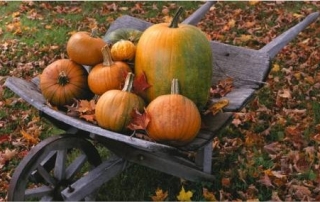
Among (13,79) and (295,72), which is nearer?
(13,79)

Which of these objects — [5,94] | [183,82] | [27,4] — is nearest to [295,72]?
[183,82]

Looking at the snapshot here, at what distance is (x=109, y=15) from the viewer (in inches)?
285

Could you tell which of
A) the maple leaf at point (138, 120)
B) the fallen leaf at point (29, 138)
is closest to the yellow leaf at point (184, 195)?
the maple leaf at point (138, 120)

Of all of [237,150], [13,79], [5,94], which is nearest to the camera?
[13,79]

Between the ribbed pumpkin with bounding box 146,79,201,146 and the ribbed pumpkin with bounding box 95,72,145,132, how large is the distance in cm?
11

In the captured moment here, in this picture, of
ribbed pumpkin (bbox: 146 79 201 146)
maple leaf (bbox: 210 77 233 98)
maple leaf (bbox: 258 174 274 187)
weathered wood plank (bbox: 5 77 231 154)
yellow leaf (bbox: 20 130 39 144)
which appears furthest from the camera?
yellow leaf (bbox: 20 130 39 144)

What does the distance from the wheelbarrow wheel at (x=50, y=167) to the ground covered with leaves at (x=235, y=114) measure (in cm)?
39

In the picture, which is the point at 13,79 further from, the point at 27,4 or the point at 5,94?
the point at 27,4

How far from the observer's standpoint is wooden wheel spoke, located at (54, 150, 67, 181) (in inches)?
120

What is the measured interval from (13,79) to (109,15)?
4264mm

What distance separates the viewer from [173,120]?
2.62 m

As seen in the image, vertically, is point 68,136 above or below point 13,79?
below

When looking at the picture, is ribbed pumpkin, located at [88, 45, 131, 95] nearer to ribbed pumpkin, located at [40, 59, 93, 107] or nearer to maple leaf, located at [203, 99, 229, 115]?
ribbed pumpkin, located at [40, 59, 93, 107]

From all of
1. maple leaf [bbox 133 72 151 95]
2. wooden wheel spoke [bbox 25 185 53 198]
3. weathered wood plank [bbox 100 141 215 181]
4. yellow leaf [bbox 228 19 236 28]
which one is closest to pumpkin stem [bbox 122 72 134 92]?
maple leaf [bbox 133 72 151 95]
